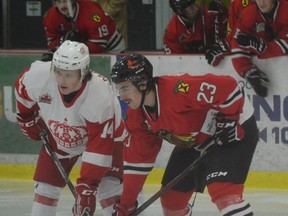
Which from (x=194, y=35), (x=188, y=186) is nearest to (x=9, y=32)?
(x=194, y=35)

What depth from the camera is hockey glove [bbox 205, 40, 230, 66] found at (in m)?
6.07

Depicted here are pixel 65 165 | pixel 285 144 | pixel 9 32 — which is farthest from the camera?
pixel 9 32

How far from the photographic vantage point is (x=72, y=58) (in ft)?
14.1

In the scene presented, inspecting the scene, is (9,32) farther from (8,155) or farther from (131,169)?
(131,169)

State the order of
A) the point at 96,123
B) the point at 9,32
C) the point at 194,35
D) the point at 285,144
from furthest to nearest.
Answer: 1. the point at 9,32
2. the point at 194,35
3. the point at 285,144
4. the point at 96,123

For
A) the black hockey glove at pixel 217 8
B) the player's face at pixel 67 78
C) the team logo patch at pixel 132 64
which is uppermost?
the team logo patch at pixel 132 64

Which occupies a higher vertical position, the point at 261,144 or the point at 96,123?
the point at 96,123

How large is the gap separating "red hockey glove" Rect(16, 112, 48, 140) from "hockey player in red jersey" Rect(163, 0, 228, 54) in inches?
72.7

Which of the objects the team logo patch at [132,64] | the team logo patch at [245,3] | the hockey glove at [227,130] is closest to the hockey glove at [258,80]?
the team logo patch at [245,3]

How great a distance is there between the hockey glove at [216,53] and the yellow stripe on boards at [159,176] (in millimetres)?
653

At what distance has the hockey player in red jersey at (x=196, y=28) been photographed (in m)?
6.44

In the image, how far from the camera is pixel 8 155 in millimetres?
6613

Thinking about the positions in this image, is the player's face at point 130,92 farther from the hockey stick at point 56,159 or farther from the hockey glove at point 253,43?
the hockey glove at point 253,43

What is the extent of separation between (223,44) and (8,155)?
1486 mm
